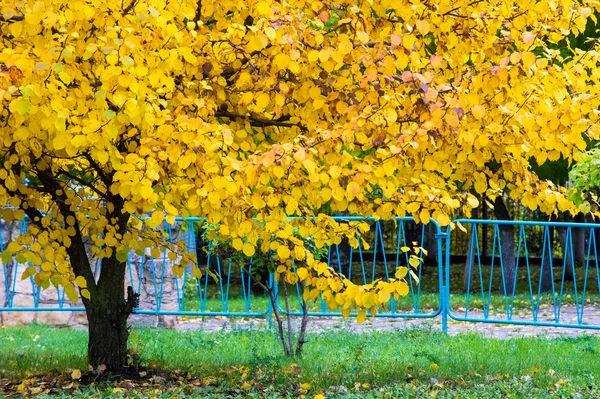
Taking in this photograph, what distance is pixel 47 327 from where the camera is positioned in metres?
9.31

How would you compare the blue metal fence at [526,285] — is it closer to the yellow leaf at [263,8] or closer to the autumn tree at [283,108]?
the autumn tree at [283,108]

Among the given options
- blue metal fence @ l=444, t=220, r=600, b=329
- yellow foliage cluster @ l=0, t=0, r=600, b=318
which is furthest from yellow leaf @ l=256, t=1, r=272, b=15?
blue metal fence @ l=444, t=220, r=600, b=329

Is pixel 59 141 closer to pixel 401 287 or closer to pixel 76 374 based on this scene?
pixel 401 287

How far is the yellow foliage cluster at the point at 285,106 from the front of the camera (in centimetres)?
350

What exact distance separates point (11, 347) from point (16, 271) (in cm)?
183

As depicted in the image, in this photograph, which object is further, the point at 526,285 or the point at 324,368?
the point at 526,285

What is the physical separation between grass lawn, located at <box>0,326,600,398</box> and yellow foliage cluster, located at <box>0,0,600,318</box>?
1024 millimetres

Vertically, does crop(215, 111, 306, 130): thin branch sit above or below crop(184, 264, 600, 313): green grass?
above

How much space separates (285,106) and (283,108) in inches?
1.5

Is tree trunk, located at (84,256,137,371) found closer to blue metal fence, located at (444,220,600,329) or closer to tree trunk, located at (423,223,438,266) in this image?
blue metal fence, located at (444,220,600,329)

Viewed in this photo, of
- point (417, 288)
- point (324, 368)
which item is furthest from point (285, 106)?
point (417, 288)

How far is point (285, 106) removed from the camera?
489cm

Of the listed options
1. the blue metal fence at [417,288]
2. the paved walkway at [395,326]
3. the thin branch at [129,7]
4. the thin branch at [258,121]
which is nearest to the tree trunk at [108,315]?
the blue metal fence at [417,288]

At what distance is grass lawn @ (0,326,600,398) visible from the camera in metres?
5.34
